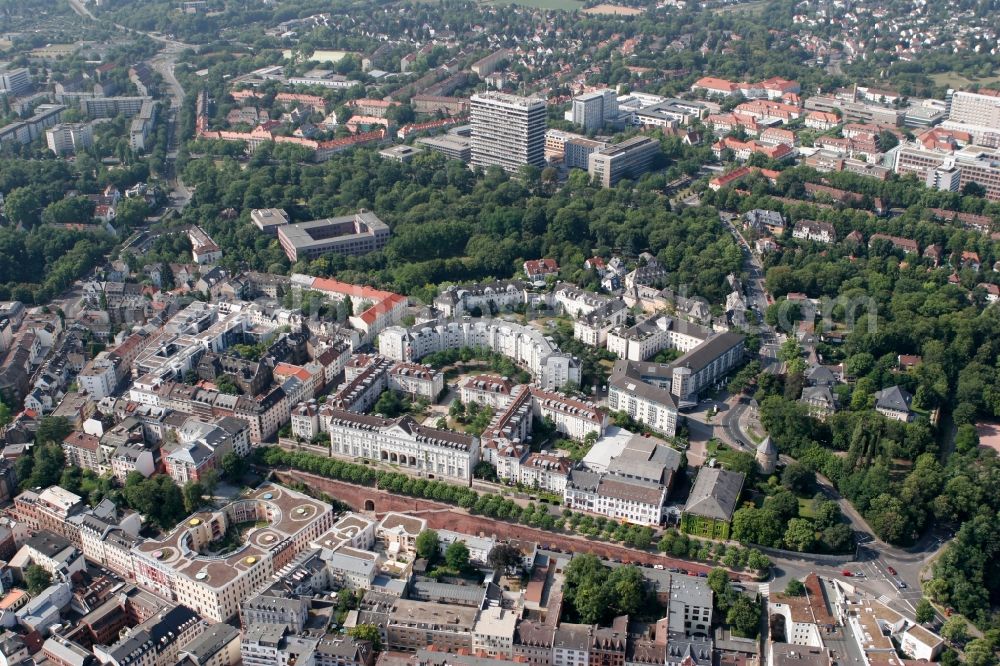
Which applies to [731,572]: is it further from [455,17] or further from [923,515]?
[455,17]

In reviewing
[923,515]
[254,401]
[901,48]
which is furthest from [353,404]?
[901,48]

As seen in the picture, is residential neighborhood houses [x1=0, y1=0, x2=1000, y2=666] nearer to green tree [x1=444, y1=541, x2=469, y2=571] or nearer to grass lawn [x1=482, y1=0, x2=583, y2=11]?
green tree [x1=444, y1=541, x2=469, y2=571]

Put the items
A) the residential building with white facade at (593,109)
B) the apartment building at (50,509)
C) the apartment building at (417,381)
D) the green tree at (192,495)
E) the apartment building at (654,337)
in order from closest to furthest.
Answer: the apartment building at (50,509) < the green tree at (192,495) < the apartment building at (417,381) < the apartment building at (654,337) < the residential building with white facade at (593,109)

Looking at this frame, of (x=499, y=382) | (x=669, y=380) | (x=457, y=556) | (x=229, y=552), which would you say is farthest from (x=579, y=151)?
(x=229, y=552)

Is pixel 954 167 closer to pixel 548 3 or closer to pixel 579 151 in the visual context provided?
pixel 579 151

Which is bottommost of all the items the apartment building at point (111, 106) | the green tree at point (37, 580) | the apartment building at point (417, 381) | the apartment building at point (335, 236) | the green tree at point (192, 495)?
the green tree at point (37, 580)

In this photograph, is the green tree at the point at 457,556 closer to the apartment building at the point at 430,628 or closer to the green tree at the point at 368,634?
the apartment building at the point at 430,628

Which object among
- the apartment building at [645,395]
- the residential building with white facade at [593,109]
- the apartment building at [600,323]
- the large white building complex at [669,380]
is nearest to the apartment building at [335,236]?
the apartment building at [600,323]
